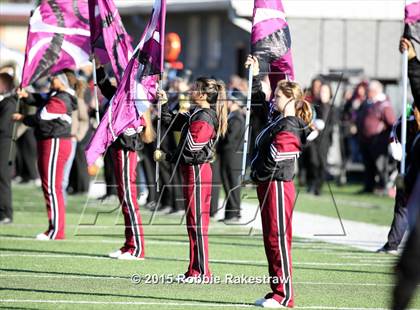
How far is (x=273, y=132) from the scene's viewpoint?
9930 millimetres

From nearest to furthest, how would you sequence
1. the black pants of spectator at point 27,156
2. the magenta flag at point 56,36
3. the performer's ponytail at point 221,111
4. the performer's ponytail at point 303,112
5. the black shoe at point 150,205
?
the performer's ponytail at point 303,112
the performer's ponytail at point 221,111
the magenta flag at point 56,36
the black shoe at point 150,205
the black pants of spectator at point 27,156

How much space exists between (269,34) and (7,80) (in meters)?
5.97

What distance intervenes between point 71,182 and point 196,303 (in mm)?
13290

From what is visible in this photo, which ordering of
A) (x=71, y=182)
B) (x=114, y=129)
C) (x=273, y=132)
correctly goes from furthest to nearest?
1. (x=71, y=182)
2. (x=114, y=129)
3. (x=273, y=132)

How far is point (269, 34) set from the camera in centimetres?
1173

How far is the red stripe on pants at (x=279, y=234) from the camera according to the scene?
32.5 feet

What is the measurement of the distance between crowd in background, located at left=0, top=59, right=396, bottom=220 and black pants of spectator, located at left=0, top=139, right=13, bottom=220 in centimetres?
45

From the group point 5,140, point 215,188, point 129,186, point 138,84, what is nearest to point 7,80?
point 5,140

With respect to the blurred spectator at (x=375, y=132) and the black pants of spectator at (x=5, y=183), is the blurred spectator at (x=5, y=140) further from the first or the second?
the blurred spectator at (x=375, y=132)

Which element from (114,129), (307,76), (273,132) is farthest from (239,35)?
(273,132)

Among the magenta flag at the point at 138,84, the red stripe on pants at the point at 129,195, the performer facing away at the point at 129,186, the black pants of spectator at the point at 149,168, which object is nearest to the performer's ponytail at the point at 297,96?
the magenta flag at the point at 138,84

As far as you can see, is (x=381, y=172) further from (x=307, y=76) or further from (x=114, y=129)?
(x=114, y=129)

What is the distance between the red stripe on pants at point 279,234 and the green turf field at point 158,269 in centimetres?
34

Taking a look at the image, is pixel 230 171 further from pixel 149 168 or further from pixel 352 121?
pixel 352 121
